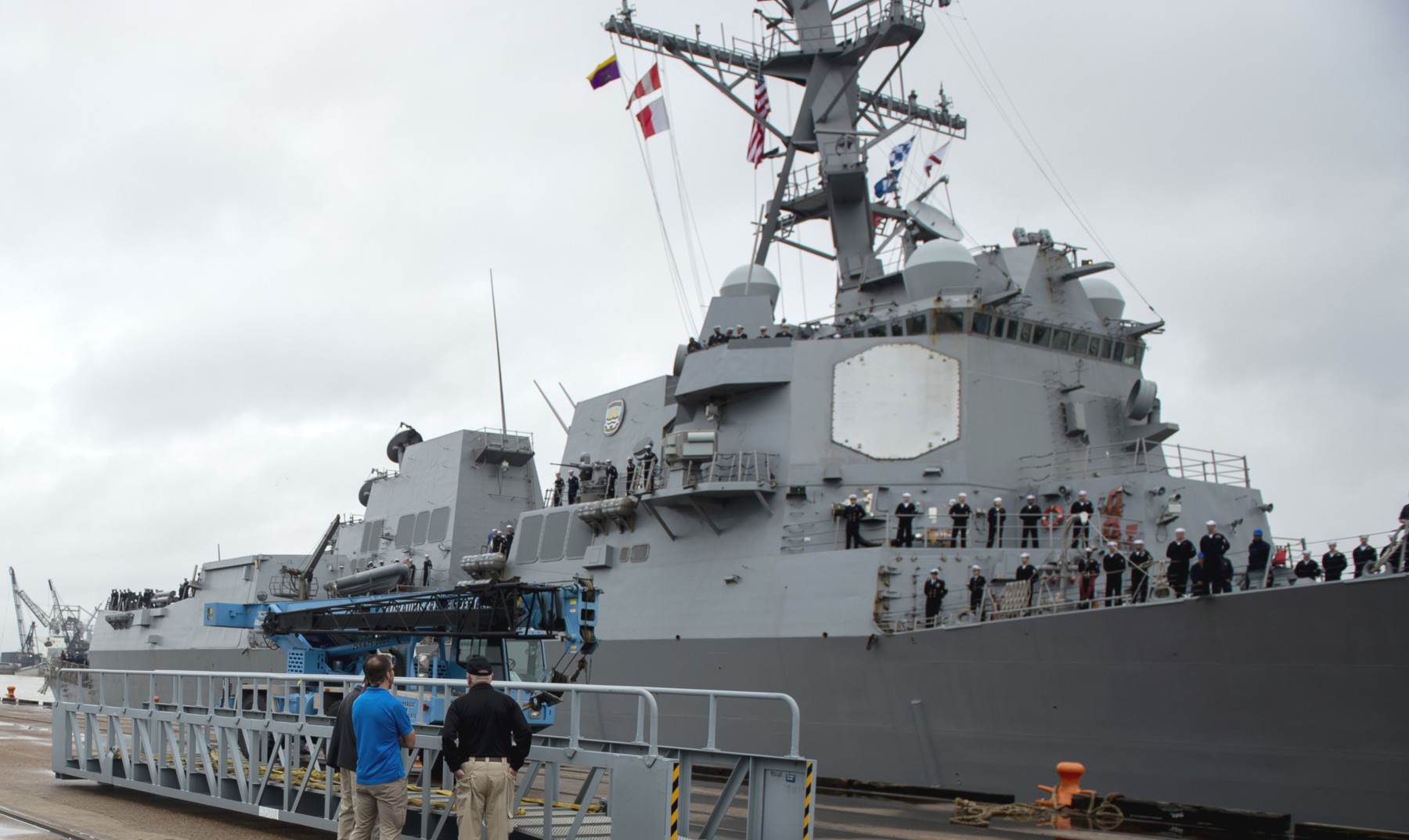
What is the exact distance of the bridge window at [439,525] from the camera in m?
25.5

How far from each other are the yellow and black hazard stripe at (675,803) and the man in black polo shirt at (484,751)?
84 cm

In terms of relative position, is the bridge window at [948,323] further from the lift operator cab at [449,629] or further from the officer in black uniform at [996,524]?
the lift operator cab at [449,629]

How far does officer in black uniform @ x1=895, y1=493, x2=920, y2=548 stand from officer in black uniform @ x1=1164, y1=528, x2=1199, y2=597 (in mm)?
3680

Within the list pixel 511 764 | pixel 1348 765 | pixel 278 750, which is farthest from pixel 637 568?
pixel 511 764

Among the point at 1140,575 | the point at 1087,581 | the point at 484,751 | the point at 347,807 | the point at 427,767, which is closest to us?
the point at 484,751

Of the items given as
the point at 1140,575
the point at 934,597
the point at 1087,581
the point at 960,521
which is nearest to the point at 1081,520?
the point at 960,521

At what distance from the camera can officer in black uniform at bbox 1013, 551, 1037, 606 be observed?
1380cm

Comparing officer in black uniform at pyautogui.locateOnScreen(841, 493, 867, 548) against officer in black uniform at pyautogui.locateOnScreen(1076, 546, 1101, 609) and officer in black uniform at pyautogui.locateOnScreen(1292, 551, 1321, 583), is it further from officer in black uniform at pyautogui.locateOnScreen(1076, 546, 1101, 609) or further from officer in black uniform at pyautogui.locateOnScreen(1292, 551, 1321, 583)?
officer in black uniform at pyautogui.locateOnScreen(1292, 551, 1321, 583)

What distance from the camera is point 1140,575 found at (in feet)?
42.4

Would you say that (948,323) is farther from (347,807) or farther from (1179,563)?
(347,807)

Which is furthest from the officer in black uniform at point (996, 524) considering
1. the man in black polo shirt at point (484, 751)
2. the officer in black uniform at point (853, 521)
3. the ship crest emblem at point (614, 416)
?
the man in black polo shirt at point (484, 751)

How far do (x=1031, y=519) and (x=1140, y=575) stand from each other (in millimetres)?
3094

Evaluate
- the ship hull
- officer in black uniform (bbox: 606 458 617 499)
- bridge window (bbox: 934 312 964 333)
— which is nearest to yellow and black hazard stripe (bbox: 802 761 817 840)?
the ship hull

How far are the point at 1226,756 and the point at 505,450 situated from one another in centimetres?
1766
